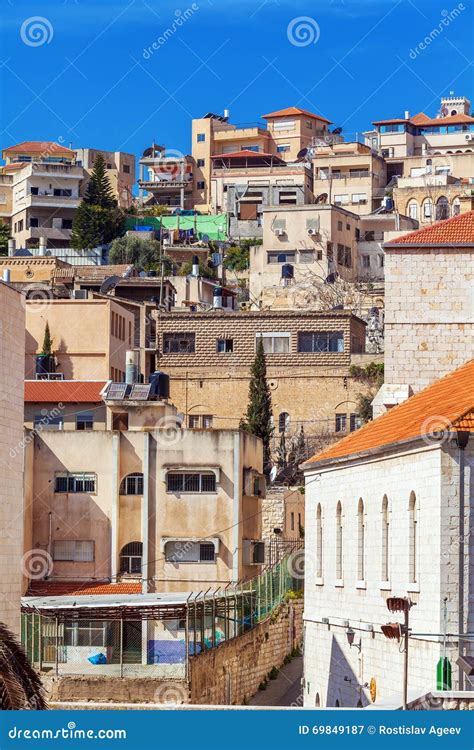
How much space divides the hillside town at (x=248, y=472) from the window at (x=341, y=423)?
0.08 m

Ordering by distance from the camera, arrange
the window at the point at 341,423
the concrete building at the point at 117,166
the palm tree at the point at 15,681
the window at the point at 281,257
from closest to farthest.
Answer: the palm tree at the point at 15,681
the window at the point at 341,423
the window at the point at 281,257
the concrete building at the point at 117,166

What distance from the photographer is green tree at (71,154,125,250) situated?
5182 inches

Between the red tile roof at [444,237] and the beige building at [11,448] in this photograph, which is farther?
the red tile roof at [444,237]

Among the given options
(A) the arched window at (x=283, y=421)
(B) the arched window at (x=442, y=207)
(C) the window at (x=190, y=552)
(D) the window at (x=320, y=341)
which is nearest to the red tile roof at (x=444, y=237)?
(C) the window at (x=190, y=552)

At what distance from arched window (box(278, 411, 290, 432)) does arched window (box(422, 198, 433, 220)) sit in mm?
48876

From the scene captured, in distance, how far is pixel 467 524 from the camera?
1166 inches

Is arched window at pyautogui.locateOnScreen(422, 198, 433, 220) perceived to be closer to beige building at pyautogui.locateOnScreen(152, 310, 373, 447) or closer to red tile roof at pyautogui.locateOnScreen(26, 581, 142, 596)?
beige building at pyautogui.locateOnScreen(152, 310, 373, 447)

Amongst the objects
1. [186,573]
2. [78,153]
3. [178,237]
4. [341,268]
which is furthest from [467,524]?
[78,153]

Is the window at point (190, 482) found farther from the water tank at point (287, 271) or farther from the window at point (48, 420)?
the water tank at point (287, 271)

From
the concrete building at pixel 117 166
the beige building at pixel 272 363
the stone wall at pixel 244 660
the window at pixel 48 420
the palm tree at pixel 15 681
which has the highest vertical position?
the concrete building at pixel 117 166

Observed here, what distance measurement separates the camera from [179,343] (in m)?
88.0

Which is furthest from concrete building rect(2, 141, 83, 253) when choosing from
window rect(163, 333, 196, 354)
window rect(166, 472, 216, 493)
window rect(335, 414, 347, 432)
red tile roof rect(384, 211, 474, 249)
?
A: red tile roof rect(384, 211, 474, 249)

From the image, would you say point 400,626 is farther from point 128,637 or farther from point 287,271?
point 287,271

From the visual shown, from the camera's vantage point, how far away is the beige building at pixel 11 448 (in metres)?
37.7
